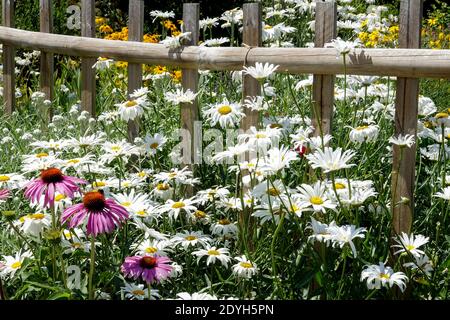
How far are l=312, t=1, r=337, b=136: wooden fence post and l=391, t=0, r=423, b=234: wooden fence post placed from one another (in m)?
0.29

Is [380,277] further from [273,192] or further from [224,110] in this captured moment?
[224,110]

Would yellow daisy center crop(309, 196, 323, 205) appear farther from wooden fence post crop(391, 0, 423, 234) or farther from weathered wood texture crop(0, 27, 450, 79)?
weathered wood texture crop(0, 27, 450, 79)

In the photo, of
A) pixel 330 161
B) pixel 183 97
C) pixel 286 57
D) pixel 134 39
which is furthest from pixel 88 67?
pixel 330 161

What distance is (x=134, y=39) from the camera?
4059mm

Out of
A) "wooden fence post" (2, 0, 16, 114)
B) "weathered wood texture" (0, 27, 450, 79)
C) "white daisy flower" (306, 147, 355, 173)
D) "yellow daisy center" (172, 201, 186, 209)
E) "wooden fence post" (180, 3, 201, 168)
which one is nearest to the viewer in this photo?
"white daisy flower" (306, 147, 355, 173)

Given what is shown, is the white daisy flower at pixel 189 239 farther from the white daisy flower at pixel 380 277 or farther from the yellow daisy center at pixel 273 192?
the white daisy flower at pixel 380 277

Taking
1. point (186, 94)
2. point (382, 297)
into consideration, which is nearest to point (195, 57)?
point (186, 94)

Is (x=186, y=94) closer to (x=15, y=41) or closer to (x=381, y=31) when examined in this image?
(x=15, y=41)

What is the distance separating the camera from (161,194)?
120 inches

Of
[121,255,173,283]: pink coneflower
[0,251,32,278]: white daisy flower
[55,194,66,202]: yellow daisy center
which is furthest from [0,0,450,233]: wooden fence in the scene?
[0,251,32,278]: white daisy flower

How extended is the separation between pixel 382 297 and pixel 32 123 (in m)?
2.92

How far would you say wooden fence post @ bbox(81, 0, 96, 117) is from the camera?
439 centimetres

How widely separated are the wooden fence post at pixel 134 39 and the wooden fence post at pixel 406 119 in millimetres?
1468

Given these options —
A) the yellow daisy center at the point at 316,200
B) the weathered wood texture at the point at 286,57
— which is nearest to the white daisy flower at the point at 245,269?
the yellow daisy center at the point at 316,200
